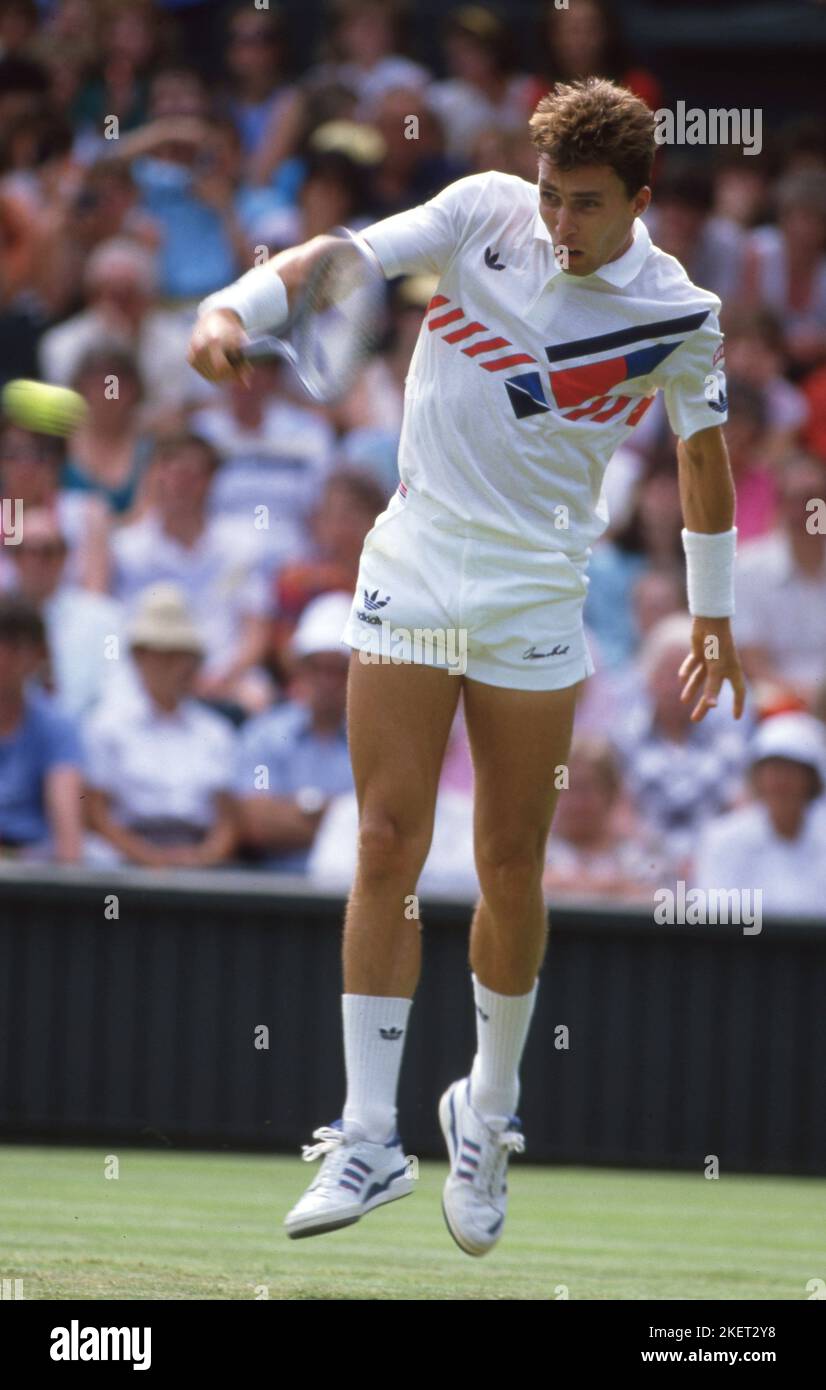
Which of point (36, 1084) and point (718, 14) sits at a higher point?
point (718, 14)

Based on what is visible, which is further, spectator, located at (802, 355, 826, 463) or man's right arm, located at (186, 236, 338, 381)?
spectator, located at (802, 355, 826, 463)

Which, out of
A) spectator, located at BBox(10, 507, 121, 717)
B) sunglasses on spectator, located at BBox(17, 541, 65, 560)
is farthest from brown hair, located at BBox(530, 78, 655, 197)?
sunglasses on spectator, located at BBox(17, 541, 65, 560)

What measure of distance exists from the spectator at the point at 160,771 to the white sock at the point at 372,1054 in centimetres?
400

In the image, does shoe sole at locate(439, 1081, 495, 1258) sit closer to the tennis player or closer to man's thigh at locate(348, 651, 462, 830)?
the tennis player

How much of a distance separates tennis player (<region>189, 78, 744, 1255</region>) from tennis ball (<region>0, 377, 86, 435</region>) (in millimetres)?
5436

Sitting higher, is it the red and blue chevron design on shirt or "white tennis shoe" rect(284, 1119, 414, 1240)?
the red and blue chevron design on shirt

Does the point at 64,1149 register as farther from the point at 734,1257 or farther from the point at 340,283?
the point at 340,283

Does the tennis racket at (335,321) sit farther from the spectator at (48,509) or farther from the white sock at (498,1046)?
the spectator at (48,509)

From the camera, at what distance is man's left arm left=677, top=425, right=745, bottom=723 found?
529cm

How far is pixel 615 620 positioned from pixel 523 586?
16.2 ft

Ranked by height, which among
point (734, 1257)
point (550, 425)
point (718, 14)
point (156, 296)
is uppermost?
point (718, 14)

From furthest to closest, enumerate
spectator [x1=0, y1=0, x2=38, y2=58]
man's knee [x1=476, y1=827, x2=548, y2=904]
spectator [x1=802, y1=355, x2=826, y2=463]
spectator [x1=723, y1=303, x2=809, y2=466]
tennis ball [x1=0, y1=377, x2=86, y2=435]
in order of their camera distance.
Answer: spectator [x1=0, y1=0, x2=38, y2=58], spectator [x1=802, y1=355, x2=826, y2=463], spectator [x1=723, y1=303, x2=809, y2=466], tennis ball [x1=0, y1=377, x2=86, y2=435], man's knee [x1=476, y1=827, x2=548, y2=904]

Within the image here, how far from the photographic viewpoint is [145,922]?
8594mm
